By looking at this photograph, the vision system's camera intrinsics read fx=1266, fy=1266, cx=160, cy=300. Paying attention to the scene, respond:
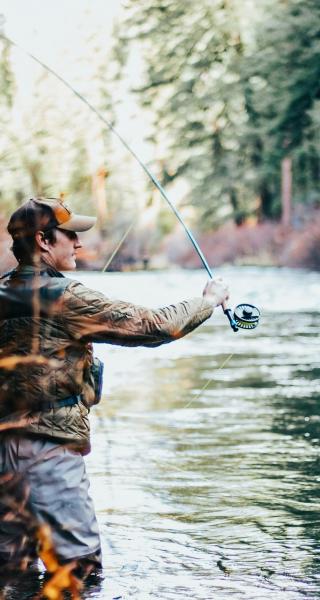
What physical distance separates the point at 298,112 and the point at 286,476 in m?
24.2

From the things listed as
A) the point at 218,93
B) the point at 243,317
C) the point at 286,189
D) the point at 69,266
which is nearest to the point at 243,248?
the point at 286,189

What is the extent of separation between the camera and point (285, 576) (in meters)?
4.23

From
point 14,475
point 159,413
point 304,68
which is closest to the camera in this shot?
point 14,475

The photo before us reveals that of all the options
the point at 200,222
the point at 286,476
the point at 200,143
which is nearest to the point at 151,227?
the point at 200,143

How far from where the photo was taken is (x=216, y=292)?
13.3ft

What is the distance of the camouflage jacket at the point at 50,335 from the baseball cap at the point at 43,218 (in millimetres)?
136

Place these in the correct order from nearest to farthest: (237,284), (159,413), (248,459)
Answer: (248,459) → (159,413) → (237,284)

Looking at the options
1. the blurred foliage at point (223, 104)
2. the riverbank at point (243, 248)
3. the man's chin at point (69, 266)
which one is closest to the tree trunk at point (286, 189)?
the blurred foliage at point (223, 104)

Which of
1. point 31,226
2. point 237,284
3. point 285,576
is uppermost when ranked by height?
point 31,226

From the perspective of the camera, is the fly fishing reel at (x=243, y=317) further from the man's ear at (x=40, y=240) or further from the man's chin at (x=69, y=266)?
the man's ear at (x=40, y=240)

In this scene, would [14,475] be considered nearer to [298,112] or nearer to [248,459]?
[248,459]

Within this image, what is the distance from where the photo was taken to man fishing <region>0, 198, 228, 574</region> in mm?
3764

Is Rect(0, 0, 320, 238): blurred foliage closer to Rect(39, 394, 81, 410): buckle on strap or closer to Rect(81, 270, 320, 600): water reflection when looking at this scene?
Rect(81, 270, 320, 600): water reflection

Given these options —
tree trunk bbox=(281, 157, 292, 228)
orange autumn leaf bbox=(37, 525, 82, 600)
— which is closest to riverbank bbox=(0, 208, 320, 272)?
tree trunk bbox=(281, 157, 292, 228)
